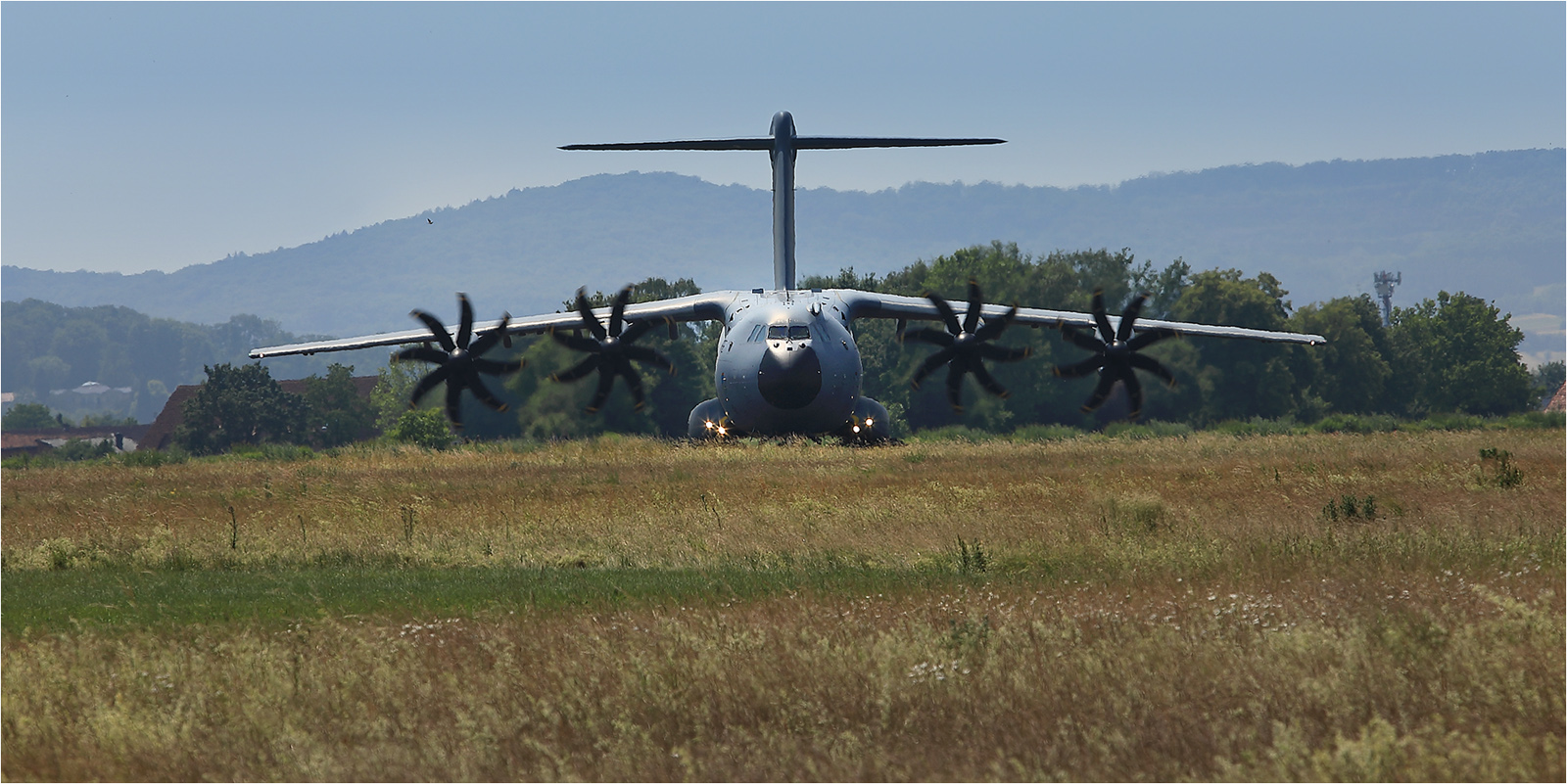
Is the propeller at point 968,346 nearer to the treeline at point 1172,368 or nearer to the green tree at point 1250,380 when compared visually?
the treeline at point 1172,368

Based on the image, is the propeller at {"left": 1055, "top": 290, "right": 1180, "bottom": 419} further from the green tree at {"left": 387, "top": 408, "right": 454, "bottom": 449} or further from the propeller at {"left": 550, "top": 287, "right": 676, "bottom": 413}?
the green tree at {"left": 387, "top": 408, "right": 454, "bottom": 449}

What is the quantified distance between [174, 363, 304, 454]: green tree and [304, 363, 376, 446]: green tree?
134 inches

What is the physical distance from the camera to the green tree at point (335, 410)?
80.6 metres

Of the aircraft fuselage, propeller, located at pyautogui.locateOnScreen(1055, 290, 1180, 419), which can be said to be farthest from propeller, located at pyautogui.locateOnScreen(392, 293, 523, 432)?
propeller, located at pyautogui.locateOnScreen(1055, 290, 1180, 419)

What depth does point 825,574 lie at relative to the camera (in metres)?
14.6

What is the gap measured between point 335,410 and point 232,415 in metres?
10.7

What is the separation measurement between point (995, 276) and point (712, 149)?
137 ft

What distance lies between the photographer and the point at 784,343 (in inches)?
1312

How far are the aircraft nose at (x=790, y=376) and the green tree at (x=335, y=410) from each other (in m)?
52.2

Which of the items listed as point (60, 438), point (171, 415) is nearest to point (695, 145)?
point (171, 415)

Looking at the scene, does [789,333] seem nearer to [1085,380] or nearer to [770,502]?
[770,502]

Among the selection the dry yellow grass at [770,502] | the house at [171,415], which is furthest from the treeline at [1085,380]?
the dry yellow grass at [770,502]

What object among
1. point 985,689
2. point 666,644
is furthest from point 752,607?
point 985,689

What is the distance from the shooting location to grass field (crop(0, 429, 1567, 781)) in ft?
25.9
